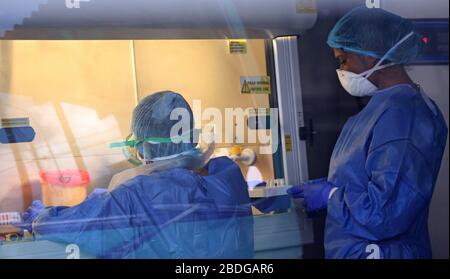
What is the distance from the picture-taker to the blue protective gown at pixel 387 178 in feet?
6.98

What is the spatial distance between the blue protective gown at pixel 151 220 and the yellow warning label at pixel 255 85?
1.13 ft

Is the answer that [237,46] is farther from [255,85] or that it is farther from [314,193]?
[314,193]

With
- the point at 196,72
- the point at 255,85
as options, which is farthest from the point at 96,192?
the point at 255,85

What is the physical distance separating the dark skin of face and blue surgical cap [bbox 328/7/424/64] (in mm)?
20

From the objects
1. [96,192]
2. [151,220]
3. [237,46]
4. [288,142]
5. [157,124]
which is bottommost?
[151,220]

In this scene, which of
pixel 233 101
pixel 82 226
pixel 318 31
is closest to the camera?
pixel 82 226

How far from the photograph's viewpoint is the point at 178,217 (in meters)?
2.12

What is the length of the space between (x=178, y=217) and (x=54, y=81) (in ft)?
2.17

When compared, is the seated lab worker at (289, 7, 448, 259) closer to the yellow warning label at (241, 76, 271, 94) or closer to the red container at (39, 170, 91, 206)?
the yellow warning label at (241, 76, 271, 94)

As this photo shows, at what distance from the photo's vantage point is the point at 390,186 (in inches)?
83.0

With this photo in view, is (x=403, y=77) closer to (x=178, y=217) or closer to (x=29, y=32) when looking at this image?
(x=178, y=217)

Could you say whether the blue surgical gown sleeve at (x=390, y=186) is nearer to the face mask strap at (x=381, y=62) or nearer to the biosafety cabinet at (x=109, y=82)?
the face mask strap at (x=381, y=62)

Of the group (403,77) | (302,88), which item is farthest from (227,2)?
(403,77)

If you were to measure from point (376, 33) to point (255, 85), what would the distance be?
48cm
